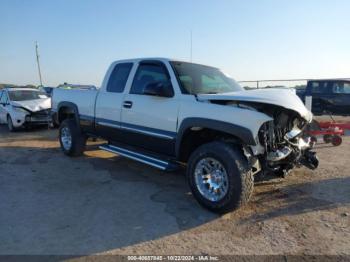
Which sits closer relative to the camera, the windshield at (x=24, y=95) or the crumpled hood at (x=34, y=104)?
the crumpled hood at (x=34, y=104)

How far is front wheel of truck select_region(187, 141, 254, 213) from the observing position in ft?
13.6

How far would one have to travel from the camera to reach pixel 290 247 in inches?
137

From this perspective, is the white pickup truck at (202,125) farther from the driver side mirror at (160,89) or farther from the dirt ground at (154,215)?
the dirt ground at (154,215)

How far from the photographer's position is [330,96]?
14.6 meters

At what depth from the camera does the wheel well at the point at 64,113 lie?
312 inches

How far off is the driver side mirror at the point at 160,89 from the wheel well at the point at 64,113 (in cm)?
328

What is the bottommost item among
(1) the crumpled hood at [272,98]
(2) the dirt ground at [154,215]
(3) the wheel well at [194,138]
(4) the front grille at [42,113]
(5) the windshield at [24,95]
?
(2) the dirt ground at [154,215]

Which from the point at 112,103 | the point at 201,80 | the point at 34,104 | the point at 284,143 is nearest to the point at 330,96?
the point at 201,80

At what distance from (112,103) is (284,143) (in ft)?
10.5

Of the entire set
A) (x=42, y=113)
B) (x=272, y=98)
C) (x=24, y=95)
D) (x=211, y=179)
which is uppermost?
(x=272, y=98)

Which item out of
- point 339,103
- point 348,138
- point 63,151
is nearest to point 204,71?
point 63,151

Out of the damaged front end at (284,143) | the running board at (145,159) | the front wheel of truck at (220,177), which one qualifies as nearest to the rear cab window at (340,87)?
the damaged front end at (284,143)

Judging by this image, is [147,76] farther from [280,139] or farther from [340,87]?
[340,87]

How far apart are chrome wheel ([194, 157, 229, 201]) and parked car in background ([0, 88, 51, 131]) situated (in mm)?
9143
